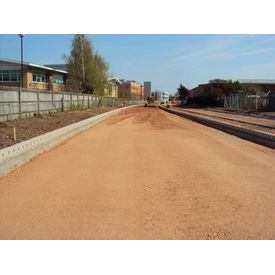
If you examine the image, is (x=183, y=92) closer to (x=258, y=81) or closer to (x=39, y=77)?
(x=258, y=81)

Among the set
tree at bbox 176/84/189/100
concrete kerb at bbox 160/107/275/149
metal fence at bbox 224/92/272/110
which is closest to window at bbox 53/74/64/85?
metal fence at bbox 224/92/272/110

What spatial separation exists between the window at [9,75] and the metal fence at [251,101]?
32.0m

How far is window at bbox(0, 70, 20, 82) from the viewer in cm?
4897

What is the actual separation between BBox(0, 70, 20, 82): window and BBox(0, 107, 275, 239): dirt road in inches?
1704

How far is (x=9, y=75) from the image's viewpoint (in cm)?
4922

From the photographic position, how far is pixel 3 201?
213 inches

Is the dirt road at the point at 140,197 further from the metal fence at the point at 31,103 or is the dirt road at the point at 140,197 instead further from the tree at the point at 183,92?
the tree at the point at 183,92

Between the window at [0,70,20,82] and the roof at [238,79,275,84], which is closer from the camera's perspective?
the window at [0,70,20,82]

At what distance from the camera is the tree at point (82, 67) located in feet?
181

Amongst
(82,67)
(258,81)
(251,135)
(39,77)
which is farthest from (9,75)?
(258,81)

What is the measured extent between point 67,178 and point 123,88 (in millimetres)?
126187

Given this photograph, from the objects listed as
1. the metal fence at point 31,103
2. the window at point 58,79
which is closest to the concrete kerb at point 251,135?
the metal fence at point 31,103

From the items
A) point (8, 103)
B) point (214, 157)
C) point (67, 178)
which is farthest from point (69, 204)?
point (8, 103)

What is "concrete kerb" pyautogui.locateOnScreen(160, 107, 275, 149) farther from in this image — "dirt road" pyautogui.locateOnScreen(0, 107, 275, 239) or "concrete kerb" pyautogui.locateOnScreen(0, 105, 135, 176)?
"concrete kerb" pyautogui.locateOnScreen(0, 105, 135, 176)
